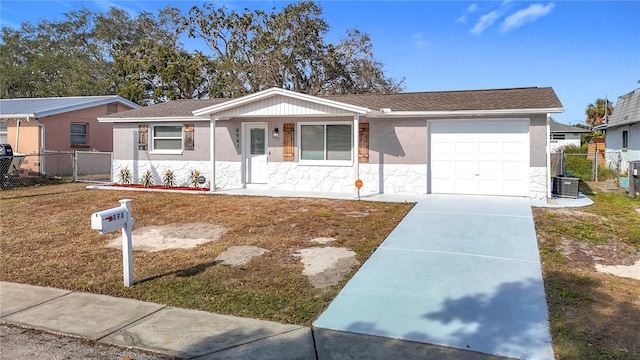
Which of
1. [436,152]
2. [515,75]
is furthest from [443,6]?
[515,75]

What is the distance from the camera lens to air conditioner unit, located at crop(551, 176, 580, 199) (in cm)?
1169

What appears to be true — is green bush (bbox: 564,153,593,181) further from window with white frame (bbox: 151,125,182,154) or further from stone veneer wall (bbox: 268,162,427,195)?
window with white frame (bbox: 151,125,182,154)

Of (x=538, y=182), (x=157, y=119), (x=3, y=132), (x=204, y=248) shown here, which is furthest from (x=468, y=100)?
(x=3, y=132)

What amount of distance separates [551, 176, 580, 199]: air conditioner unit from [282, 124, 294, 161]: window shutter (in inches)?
303

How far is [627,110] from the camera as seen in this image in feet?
67.2

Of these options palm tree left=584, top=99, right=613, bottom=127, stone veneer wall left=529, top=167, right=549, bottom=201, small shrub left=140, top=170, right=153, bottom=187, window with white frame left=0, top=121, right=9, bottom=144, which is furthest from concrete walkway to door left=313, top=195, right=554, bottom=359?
palm tree left=584, top=99, right=613, bottom=127

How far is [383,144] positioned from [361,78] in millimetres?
17421

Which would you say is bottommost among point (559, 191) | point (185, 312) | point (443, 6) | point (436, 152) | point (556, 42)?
point (185, 312)

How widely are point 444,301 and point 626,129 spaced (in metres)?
21.6

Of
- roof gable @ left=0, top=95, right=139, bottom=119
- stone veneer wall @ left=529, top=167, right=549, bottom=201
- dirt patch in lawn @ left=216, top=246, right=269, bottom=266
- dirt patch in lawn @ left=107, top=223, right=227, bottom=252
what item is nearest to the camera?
dirt patch in lawn @ left=216, top=246, right=269, bottom=266

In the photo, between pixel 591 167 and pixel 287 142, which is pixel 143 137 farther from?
pixel 591 167

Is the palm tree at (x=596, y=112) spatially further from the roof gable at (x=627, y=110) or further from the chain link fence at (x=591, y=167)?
the chain link fence at (x=591, y=167)

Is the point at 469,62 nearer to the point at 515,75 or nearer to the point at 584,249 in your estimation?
the point at 515,75

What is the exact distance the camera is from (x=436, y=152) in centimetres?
1230
